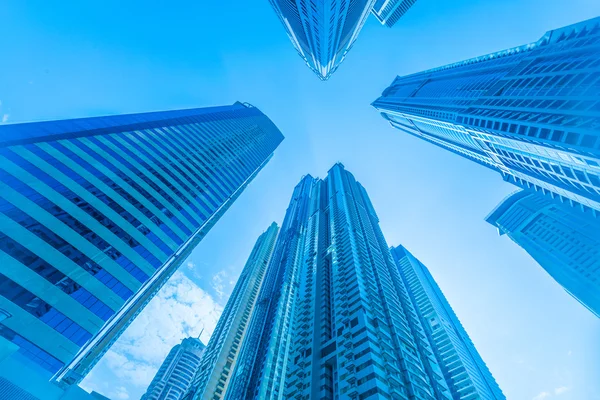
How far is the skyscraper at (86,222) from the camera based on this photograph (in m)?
34.3

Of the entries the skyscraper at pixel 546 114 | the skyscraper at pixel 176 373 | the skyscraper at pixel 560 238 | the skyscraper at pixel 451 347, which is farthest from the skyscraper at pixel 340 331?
the skyscraper at pixel 560 238

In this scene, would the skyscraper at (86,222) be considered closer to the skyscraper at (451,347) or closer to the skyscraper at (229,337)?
the skyscraper at (229,337)

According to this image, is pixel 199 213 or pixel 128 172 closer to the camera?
pixel 128 172

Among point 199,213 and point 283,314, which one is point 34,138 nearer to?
point 199,213

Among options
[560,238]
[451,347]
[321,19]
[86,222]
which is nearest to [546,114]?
[321,19]

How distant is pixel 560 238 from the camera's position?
119 m

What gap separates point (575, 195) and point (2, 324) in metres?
106

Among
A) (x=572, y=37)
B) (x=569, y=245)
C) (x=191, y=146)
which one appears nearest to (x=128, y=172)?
(x=191, y=146)

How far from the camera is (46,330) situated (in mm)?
33750

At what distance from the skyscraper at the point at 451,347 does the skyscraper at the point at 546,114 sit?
174 feet

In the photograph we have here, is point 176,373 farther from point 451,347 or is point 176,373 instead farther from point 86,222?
point 451,347

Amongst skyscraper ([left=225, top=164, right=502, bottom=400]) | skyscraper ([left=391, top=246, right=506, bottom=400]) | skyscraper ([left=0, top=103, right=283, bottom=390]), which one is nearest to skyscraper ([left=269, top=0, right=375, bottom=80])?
skyscraper ([left=0, top=103, right=283, bottom=390])

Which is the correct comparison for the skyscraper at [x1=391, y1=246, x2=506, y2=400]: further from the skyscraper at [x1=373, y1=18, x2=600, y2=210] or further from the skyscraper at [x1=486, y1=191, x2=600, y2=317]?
the skyscraper at [x1=373, y1=18, x2=600, y2=210]

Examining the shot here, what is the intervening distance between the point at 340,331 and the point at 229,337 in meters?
67.0
